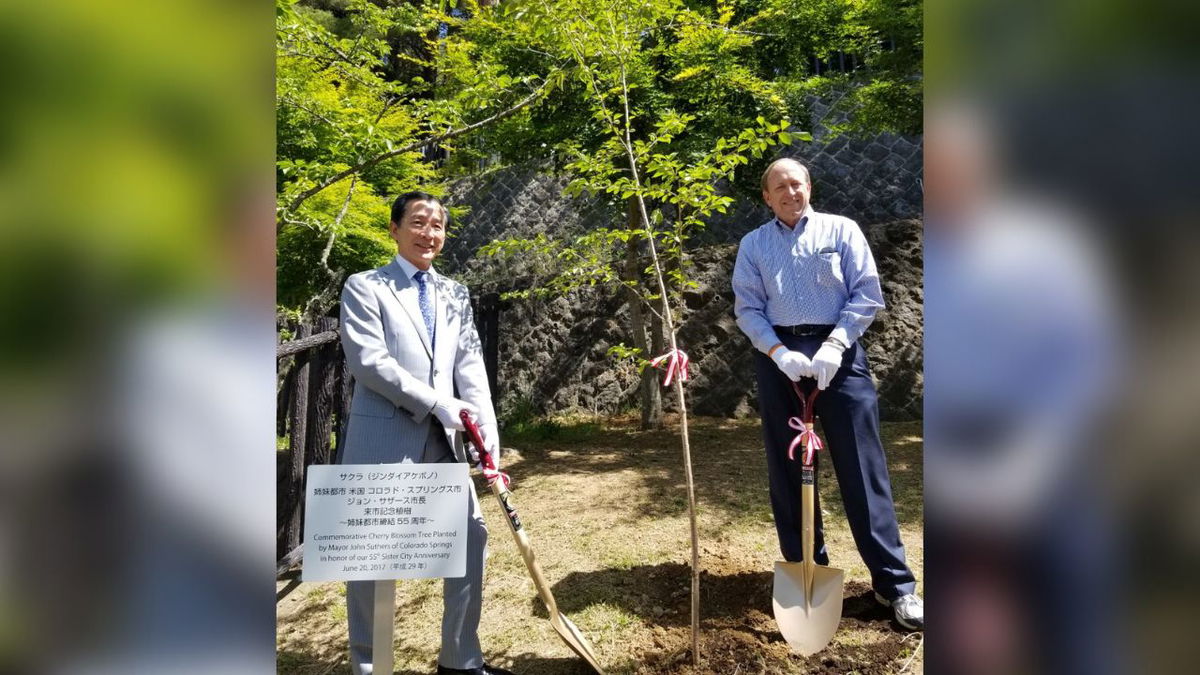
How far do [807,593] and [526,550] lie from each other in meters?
1.09

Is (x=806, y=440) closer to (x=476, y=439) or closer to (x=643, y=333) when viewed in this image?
(x=476, y=439)

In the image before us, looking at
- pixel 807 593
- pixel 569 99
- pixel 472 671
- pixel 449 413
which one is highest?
pixel 569 99

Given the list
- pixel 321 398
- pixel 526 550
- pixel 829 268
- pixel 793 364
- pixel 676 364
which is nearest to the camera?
pixel 526 550

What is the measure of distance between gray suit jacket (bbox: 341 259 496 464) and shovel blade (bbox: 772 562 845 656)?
1323 mm

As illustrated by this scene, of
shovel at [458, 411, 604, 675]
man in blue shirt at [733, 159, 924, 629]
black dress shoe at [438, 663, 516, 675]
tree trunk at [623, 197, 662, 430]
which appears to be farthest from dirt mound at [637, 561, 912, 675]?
tree trunk at [623, 197, 662, 430]

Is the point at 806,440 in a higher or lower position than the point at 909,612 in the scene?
higher

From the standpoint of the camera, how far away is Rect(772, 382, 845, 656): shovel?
251 cm

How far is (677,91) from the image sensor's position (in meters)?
5.43
